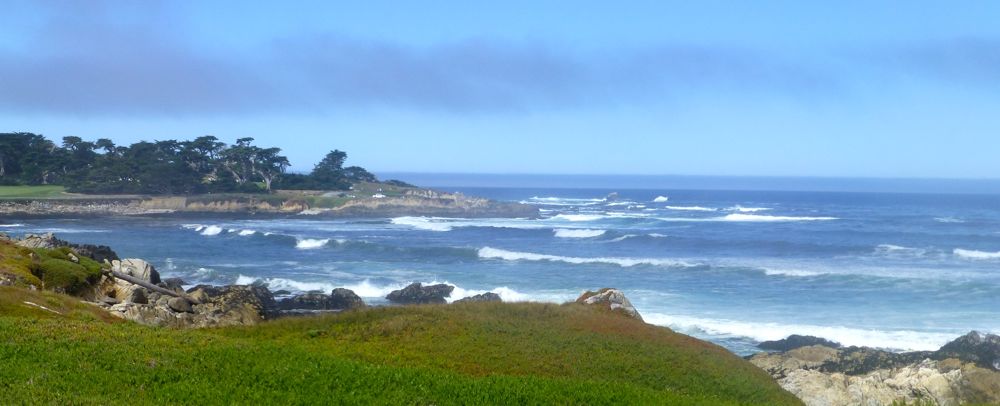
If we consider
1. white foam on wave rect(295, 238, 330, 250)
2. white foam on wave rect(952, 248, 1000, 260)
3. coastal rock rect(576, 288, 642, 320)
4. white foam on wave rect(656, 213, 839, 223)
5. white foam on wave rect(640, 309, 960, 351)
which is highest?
coastal rock rect(576, 288, 642, 320)

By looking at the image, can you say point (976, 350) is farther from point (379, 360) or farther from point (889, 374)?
point (379, 360)

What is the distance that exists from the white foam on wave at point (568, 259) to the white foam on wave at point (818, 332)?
16336mm

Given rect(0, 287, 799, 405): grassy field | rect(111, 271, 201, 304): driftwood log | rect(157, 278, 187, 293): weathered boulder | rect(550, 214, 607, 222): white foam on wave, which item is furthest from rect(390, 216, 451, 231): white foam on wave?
rect(0, 287, 799, 405): grassy field

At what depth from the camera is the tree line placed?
9088cm

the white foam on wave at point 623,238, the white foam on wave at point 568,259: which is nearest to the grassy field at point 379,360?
the white foam on wave at point 568,259

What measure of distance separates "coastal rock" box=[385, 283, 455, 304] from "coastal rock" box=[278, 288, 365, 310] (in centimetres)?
231

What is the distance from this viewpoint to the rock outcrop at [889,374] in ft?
55.7

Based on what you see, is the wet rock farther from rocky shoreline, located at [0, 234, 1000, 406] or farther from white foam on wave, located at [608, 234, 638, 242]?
white foam on wave, located at [608, 234, 638, 242]

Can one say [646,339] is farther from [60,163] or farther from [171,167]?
[60,163]

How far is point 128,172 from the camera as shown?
9131 centimetres

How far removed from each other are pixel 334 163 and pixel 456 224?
53017mm

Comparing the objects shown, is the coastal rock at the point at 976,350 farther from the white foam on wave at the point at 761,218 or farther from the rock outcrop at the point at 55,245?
the white foam on wave at the point at 761,218

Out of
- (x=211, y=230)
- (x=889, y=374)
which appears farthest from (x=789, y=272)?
(x=211, y=230)

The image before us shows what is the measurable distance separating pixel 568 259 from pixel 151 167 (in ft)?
197
